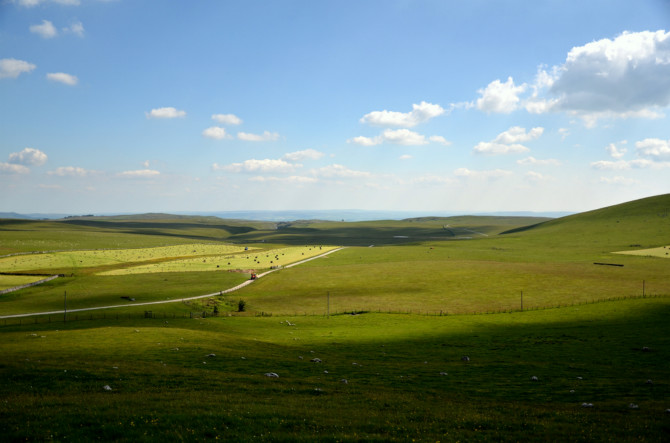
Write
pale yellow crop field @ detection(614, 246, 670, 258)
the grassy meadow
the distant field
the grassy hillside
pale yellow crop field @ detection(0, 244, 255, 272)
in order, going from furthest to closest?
1. pale yellow crop field @ detection(614, 246, 670, 258)
2. pale yellow crop field @ detection(0, 244, 255, 272)
3. the distant field
4. the grassy meadow
5. the grassy hillside

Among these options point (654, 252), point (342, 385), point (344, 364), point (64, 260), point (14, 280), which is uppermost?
point (342, 385)

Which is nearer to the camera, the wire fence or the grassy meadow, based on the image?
the grassy meadow

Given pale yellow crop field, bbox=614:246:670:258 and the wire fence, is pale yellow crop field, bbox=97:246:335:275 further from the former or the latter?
pale yellow crop field, bbox=614:246:670:258

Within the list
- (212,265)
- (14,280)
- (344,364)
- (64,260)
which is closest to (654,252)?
(212,265)

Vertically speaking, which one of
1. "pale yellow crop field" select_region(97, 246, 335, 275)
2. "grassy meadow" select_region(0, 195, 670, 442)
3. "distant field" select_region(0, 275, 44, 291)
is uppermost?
"grassy meadow" select_region(0, 195, 670, 442)

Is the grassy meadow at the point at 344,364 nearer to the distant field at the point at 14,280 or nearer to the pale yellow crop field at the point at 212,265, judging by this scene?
the distant field at the point at 14,280

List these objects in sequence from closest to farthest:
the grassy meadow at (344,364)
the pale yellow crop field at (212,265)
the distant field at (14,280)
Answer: the grassy meadow at (344,364) < the distant field at (14,280) < the pale yellow crop field at (212,265)

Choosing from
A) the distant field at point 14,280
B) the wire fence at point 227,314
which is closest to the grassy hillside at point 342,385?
the wire fence at point 227,314

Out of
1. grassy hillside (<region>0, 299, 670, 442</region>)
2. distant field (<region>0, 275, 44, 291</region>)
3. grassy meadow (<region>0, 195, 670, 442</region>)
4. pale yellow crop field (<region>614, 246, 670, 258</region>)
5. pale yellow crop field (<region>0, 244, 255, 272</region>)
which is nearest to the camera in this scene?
grassy hillside (<region>0, 299, 670, 442</region>)

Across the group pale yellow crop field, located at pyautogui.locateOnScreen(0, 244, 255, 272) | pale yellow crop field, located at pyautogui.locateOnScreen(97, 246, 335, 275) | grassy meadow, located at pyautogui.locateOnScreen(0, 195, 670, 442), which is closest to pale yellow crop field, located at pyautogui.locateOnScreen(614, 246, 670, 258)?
grassy meadow, located at pyautogui.locateOnScreen(0, 195, 670, 442)

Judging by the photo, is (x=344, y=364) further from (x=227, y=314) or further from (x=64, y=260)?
(x=64, y=260)

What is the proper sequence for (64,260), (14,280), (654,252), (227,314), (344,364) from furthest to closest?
1. (654,252)
2. (64,260)
3. (14,280)
4. (227,314)
5. (344,364)

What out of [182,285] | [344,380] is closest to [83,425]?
[344,380]

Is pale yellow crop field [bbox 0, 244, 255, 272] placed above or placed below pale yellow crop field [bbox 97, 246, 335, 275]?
above
